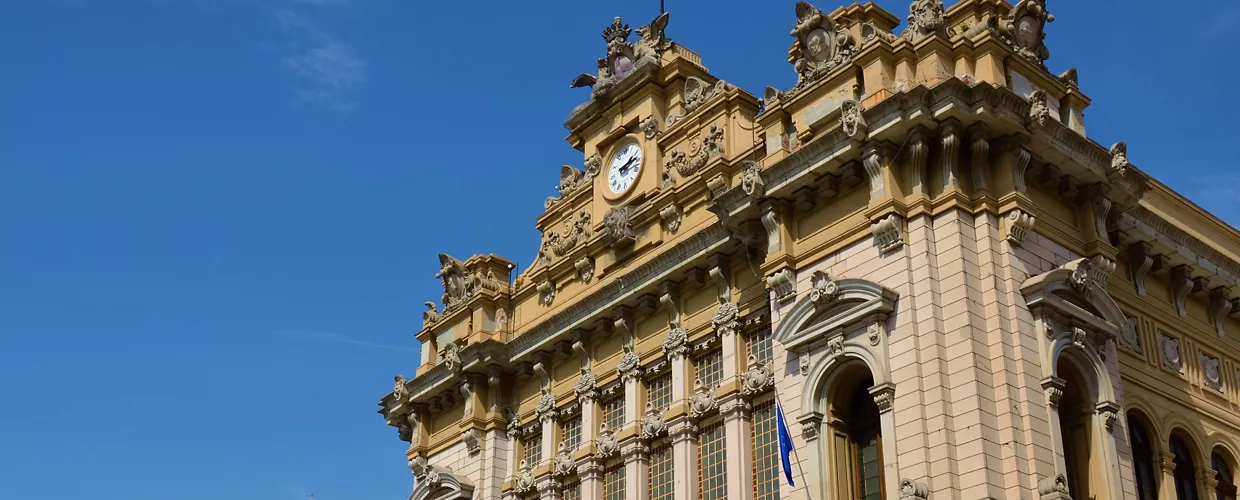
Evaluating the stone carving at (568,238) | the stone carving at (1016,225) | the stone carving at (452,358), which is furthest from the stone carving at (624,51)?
the stone carving at (1016,225)

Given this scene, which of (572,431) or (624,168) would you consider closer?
(572,431)

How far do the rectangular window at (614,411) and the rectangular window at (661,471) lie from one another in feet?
5.33

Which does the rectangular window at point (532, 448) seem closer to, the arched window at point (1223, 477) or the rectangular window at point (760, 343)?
the rectangular window at point (760, 343)

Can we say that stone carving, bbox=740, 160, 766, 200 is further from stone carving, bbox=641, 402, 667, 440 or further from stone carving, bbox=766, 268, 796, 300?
stone carving, bbox=641, 402, 667, 440

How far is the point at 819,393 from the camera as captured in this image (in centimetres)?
2686

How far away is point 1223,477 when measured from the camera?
30406mm

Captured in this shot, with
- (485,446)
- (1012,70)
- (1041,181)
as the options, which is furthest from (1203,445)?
(485,446)

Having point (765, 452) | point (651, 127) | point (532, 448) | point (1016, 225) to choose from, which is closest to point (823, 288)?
point (1016, 225)

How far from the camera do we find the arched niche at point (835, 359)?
2575 cm

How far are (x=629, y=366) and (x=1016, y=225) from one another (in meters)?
11.1

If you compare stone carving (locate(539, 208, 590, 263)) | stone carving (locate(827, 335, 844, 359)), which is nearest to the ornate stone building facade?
stone carving (locate(827, 335, 844, 359))

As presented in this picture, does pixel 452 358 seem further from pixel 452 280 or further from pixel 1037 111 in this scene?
pixel 1037 111

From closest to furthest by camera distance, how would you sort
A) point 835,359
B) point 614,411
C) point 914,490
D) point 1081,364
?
point 914,490 → point 1081,364 → point 835,359 → point 614,411

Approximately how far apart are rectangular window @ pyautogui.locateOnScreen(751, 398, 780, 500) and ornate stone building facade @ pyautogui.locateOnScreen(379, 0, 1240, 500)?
7 centimetres
